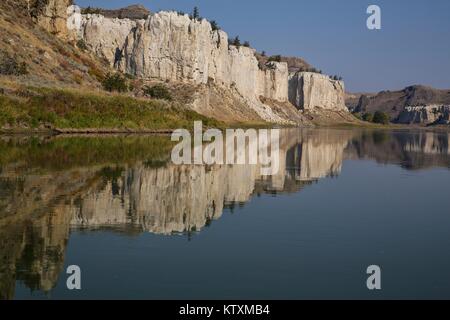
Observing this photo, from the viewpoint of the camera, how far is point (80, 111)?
52438mm

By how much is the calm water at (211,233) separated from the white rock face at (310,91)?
156 metres

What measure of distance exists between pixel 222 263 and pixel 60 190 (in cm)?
866

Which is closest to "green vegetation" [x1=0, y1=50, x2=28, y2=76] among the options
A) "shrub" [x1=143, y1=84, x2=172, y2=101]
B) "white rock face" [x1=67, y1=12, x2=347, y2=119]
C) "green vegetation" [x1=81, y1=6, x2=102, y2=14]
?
"shrub" [x1=143, y1=84, x2=172, y2=101]

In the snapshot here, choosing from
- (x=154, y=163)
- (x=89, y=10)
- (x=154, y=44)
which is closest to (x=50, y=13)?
(x=154, y=44)

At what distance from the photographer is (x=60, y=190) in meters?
18.8

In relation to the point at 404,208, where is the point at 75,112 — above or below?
above

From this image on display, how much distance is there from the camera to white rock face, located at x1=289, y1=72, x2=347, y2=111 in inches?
7136

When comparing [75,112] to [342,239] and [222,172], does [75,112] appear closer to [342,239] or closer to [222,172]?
[222,172]

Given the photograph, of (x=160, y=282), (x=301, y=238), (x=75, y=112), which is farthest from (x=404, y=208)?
(x=75, y=112)

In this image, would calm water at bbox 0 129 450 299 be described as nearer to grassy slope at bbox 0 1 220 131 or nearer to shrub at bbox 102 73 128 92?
grassy slope at bbox 0 1 220 131

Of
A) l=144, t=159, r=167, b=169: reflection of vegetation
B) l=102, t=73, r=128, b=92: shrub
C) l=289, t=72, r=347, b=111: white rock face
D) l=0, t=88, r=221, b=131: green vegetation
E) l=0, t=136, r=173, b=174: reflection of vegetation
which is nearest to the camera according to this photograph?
l=0, t=136, r=173, b=174: reflection of vegetation

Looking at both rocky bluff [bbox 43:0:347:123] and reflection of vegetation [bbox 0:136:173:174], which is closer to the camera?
reflection of vegetation [bbox 0:136:173:174]

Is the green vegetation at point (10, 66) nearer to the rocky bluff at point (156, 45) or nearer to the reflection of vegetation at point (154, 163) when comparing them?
the reflection of vegetation at point (154, 163)

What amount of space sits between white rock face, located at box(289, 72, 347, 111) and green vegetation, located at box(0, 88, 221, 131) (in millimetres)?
118023
